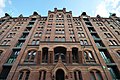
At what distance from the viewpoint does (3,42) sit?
28.5 m

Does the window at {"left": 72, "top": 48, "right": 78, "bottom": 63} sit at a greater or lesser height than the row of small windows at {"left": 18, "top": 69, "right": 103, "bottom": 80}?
greater

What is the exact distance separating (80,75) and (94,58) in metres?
4.76

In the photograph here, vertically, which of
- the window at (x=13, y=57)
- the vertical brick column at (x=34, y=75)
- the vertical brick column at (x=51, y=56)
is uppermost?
the window at (x=13, y=57)

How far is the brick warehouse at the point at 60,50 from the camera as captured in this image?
20438mm

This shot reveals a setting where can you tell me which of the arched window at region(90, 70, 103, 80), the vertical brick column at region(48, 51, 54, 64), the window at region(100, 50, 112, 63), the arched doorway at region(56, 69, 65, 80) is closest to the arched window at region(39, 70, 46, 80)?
the arched doorway at region(56, 69, 65, 80)

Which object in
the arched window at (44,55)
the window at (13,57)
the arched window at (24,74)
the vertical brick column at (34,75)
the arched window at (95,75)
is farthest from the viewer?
the window at (13,57)

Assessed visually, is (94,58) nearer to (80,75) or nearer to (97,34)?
(80,75)

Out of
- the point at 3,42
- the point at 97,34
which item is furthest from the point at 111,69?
the point at 3,42

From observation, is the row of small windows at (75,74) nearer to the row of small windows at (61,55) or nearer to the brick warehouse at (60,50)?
the brick warehouse at (60,50)

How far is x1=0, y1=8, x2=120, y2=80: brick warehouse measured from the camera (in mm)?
20438

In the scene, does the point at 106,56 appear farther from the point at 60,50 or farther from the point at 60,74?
the point at 60,74

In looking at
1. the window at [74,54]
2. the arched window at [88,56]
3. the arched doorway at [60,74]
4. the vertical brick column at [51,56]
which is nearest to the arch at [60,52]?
the vertical brick column at [51,56]

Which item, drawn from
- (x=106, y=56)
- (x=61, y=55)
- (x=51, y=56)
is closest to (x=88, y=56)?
(x=106, y=56)

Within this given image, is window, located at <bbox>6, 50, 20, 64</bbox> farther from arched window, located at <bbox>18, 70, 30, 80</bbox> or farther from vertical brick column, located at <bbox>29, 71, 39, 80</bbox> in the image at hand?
vertical brick column, located at <bbox>29, 71, 39, 80</bbox>
